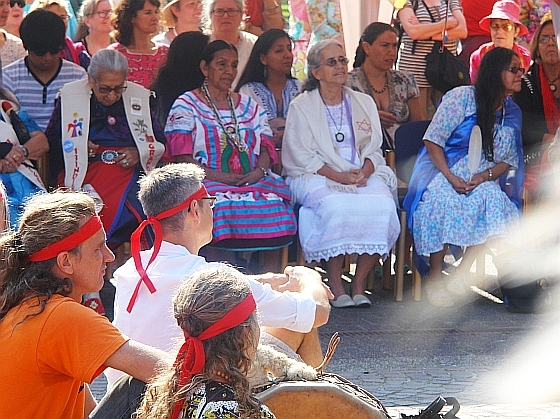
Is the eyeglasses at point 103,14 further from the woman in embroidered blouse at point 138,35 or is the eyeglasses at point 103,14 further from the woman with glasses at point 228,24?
the woman with glasses at point 228,24

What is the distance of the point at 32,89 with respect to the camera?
660 centimetres

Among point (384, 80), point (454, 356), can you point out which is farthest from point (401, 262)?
point (384, 80)

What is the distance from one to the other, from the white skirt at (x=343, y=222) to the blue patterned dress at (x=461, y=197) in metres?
0.23

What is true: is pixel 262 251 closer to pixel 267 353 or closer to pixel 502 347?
pixel 502 347

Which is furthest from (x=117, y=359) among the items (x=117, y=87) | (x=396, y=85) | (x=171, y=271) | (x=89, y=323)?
(x=396, y=85)

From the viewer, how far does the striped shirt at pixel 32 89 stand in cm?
657

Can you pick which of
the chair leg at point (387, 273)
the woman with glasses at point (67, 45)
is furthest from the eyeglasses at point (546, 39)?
the woman with glasses at point (67, 45)

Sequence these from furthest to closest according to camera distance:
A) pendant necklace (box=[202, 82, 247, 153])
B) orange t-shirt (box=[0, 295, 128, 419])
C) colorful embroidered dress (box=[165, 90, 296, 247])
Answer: pendant necklace (box=[202, 82, 247, 153]), colorful embroidered dress (box=[165, 90, 296, 247]), orange t-shirt (box=[0, 295, 128, 419])

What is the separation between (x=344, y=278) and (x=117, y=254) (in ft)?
5.88

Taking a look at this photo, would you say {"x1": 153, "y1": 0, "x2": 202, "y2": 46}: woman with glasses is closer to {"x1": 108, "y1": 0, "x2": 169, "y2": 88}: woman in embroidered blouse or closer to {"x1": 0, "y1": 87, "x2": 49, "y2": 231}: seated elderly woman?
{"x1": 108, "y1": 0, "x2": 169, "y2": 88}: woman in embroidered blouse

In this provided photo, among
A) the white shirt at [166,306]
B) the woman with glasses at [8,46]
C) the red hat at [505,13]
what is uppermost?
the woman with glasses at [8,46]

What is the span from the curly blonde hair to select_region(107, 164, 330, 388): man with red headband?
79cm

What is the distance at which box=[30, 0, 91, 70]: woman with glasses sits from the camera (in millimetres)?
7099

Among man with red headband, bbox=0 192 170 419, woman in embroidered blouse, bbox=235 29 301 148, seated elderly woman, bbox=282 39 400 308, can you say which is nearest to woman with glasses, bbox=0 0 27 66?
woman in embroidered blouse, bbox=235 29 301 148
